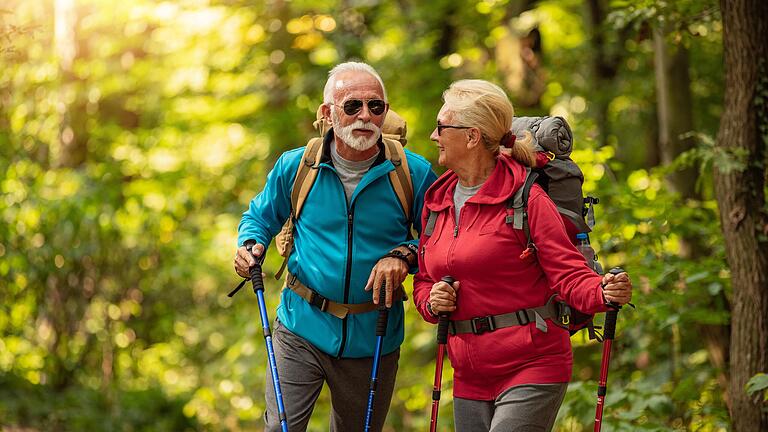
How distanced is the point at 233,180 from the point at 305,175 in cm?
993

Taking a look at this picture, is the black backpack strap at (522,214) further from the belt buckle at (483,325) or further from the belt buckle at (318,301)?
the belt buckle at (318,301)

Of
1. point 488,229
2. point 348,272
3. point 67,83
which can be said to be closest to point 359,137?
point 348,272

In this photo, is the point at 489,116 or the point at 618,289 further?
the point at 489,116

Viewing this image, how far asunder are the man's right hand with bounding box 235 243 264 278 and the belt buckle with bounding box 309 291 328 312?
1.00 ft

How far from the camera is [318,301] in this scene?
4.56 m

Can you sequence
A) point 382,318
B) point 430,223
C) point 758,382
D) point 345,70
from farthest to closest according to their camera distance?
point 758,382 → point 345,70 → point 382,318 → point 430,223

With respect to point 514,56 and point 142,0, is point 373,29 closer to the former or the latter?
point 514,56

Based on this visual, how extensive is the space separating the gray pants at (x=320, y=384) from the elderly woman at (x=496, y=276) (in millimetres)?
664

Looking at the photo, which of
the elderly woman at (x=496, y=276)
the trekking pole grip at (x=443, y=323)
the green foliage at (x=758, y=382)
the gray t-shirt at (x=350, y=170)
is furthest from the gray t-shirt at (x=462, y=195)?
the green foliage at (x=758, y=382)

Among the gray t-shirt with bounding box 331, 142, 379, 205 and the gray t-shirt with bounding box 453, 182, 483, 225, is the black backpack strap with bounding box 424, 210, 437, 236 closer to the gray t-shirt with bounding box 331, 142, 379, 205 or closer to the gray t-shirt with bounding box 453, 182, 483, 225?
the gray t-shirt with bounding box 453, 182, 483, 225

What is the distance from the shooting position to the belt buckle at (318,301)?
455cm

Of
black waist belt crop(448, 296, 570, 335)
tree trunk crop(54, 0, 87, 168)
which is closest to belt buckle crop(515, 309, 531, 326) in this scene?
black waist belt crop(448, 296, 570, 335)

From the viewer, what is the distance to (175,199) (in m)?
13.5

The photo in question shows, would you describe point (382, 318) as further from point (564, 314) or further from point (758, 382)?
point (758, 382)
